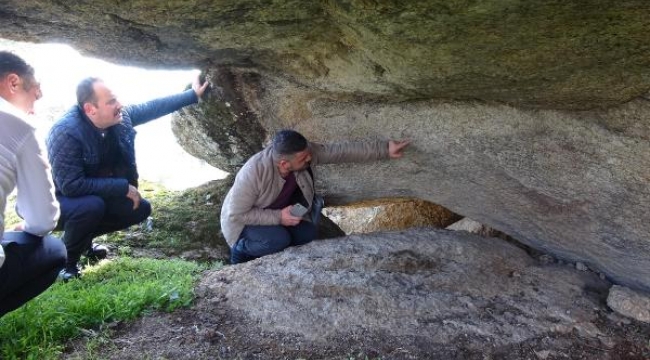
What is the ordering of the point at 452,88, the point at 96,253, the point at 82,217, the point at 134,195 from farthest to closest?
1. the point at 96,253
2. the point at 134,195
3. the point at 82,217
4. the point at 452,88

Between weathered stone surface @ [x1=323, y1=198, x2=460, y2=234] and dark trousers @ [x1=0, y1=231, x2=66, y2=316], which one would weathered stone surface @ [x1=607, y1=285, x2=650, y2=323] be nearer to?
weathered stone surface @ [x1=323, y1=198, x2=460, y2=234]

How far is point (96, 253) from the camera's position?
21.7ft

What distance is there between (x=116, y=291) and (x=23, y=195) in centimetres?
155

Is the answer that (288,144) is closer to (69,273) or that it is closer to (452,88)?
(452,88)

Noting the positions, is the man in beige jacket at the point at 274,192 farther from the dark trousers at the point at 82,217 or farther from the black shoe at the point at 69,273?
the black shoe at the point at 69,273

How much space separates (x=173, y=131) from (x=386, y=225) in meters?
4.05

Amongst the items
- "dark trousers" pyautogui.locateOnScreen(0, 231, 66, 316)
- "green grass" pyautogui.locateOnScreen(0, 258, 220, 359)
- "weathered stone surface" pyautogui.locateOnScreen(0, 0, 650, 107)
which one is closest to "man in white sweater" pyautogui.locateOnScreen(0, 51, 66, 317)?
"dark trousers" pyautogui.locateOnScreen(0, 231, 66, 316)

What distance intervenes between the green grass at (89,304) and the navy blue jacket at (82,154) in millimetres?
933

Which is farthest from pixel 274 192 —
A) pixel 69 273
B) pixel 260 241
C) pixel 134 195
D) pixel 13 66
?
pixel 13 66

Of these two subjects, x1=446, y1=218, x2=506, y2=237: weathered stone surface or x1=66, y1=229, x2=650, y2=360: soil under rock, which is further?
x1=446, y1=218, x2=506, y2=237: weathered stone surface

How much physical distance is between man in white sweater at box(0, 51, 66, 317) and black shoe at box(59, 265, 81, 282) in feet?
4.51

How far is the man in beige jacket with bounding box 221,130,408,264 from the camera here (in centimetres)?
616

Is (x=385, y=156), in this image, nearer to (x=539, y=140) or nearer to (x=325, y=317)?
(x=539, y=140)

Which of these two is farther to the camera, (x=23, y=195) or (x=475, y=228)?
(x=475, y=228)
